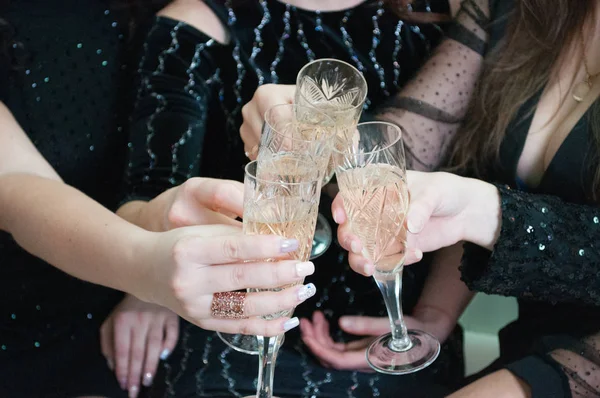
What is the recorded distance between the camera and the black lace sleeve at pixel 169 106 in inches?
60.6

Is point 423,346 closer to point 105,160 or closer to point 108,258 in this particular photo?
point 108,258

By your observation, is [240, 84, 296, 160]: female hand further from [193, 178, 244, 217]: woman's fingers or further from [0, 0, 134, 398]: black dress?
[0, 0, 134, 398]: black dress

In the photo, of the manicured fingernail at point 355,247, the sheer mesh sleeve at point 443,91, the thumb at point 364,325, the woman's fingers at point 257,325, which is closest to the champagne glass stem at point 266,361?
the woman's fingers at point 257,325

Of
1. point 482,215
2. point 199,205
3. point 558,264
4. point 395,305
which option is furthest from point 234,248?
point 558,264

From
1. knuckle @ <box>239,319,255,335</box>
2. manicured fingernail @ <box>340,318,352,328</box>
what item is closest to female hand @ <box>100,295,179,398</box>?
manicured fingernail @ <box>340,318,352,328</box>

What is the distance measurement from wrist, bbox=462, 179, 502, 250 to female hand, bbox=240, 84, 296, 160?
0.34 meters

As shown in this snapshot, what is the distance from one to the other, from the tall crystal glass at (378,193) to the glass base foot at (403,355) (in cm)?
2

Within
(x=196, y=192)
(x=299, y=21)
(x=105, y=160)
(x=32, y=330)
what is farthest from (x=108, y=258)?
(x=299, y=21)

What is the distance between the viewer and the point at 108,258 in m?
1.16

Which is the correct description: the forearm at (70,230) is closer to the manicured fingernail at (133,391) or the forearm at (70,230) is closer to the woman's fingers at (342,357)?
the manicured fingernail at (133,391)

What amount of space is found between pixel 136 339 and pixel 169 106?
49 centimetres

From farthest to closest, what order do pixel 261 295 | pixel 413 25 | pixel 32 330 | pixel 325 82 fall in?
pixel 413 25 → pixel 32 330 → pixel 325 82 → pixel 261 295

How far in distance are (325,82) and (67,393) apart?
0.72m

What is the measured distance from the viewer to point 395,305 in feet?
3.97
